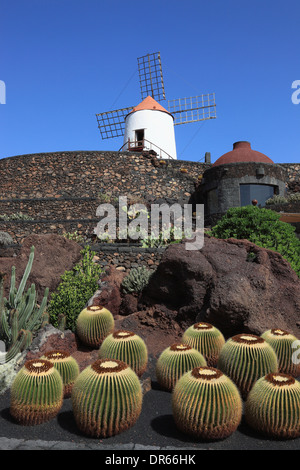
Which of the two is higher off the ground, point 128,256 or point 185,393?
point 128,256

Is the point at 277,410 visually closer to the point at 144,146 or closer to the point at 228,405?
the point at 228,405

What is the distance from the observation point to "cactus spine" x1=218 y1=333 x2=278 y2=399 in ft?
15.7

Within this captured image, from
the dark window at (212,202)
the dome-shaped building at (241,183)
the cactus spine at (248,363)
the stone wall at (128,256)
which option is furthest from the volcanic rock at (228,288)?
the dark window at (212,202)

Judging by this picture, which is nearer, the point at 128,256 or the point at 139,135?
the point at 128,256

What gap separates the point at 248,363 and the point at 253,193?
14.6 metres

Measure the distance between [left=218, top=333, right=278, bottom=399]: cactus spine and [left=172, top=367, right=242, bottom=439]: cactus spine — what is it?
2.63 ft

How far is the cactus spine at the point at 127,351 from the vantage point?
529 centimetres

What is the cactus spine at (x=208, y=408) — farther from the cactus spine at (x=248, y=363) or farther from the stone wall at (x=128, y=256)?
the stone wall at (x=128, y=256)

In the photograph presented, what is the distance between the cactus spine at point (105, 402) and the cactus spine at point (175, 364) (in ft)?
3.08

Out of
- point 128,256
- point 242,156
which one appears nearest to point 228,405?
point 128,256

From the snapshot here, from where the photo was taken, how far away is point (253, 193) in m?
18.5

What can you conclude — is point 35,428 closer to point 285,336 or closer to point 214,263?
point 285,336

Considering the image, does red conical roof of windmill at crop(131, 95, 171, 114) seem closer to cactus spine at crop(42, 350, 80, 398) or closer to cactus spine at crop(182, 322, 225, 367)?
cactus spine at crop(182, 322, 225, 367)

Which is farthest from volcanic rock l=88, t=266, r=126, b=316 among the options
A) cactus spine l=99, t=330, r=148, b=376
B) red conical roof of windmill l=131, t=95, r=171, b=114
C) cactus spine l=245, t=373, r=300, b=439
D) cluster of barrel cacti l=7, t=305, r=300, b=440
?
red conical roof of windmill l=131, t=95, r=171, b=114
